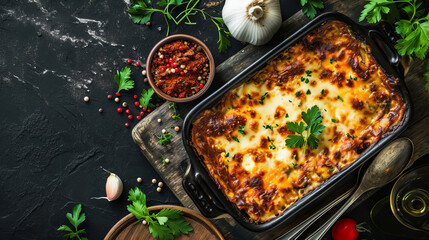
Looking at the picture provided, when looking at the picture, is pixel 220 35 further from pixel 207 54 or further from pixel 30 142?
pixel 30 142

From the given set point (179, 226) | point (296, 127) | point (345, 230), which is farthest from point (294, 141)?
point (179, 226)

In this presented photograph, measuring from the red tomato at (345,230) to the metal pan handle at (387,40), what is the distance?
1.22 meters

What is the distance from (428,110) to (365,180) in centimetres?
73

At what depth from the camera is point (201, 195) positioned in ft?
8.97

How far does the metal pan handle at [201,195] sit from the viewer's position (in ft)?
8.87

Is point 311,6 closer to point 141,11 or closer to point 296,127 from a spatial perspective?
point 296,127

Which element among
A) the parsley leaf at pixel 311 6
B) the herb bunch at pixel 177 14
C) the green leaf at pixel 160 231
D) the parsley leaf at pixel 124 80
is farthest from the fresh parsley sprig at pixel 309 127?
the parsley leaf at pixel 124 80

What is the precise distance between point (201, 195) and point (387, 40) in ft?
5.39

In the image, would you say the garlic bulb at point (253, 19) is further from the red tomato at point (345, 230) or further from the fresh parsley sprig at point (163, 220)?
the red tomato at point (345, 230)

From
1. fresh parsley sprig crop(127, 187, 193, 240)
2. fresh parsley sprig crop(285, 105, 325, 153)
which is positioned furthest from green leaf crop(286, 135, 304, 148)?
fresh parsley sprig crop(127, 187, 193, 240)

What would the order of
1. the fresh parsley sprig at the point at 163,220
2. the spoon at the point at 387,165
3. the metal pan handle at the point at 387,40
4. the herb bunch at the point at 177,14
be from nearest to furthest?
the metal pan handle at the point at 387,40
the spoon at the point at 387,165
the fresh parsley sprig at the point at 163,220
the herb bunch at the point at 177,14

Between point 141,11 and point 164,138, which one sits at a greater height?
point 141,11

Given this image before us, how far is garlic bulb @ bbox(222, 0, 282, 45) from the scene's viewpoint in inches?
110

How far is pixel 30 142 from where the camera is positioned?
3.23 metres
